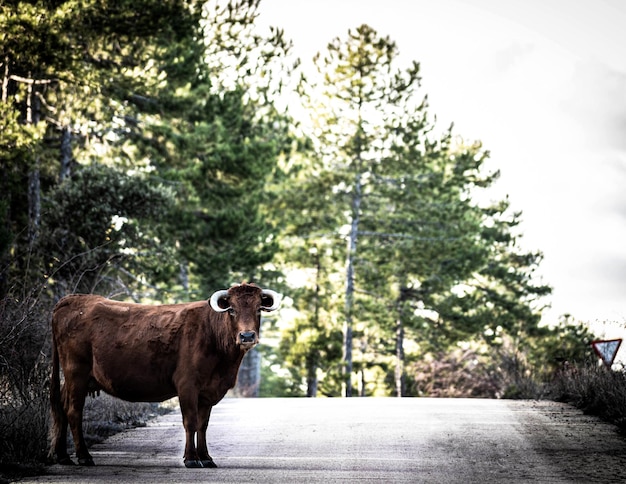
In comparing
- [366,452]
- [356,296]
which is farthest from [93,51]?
[356,296]

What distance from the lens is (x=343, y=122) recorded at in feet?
142

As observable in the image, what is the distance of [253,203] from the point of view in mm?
41875

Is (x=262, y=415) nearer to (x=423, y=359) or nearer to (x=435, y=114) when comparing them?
(x=435, y=114)

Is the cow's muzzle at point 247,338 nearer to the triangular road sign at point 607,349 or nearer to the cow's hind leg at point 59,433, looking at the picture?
the cow's hind leg at point 59,433

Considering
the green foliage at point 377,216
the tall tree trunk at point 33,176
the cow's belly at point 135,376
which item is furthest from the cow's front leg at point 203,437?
the green foliage at point 377,216

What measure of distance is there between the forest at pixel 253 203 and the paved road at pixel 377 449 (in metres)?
1.56

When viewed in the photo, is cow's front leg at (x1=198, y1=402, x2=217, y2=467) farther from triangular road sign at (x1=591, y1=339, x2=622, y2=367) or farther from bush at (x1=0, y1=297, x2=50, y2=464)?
triangular road sign at (x1=591, y1=339, x2=622, y2=367)

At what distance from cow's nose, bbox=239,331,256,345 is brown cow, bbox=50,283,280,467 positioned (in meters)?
0.03

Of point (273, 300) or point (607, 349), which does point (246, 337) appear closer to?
point (273, 300)

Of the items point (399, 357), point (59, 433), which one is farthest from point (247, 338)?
point (399, 357)

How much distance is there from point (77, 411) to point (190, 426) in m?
1.30

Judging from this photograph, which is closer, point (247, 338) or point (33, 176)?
point (247, 338)

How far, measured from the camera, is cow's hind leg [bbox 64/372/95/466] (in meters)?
10.7

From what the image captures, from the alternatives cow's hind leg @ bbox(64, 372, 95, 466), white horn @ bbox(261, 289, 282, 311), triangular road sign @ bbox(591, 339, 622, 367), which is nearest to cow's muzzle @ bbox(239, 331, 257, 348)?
white horn @ bbox(261, 289, 282, 311)
